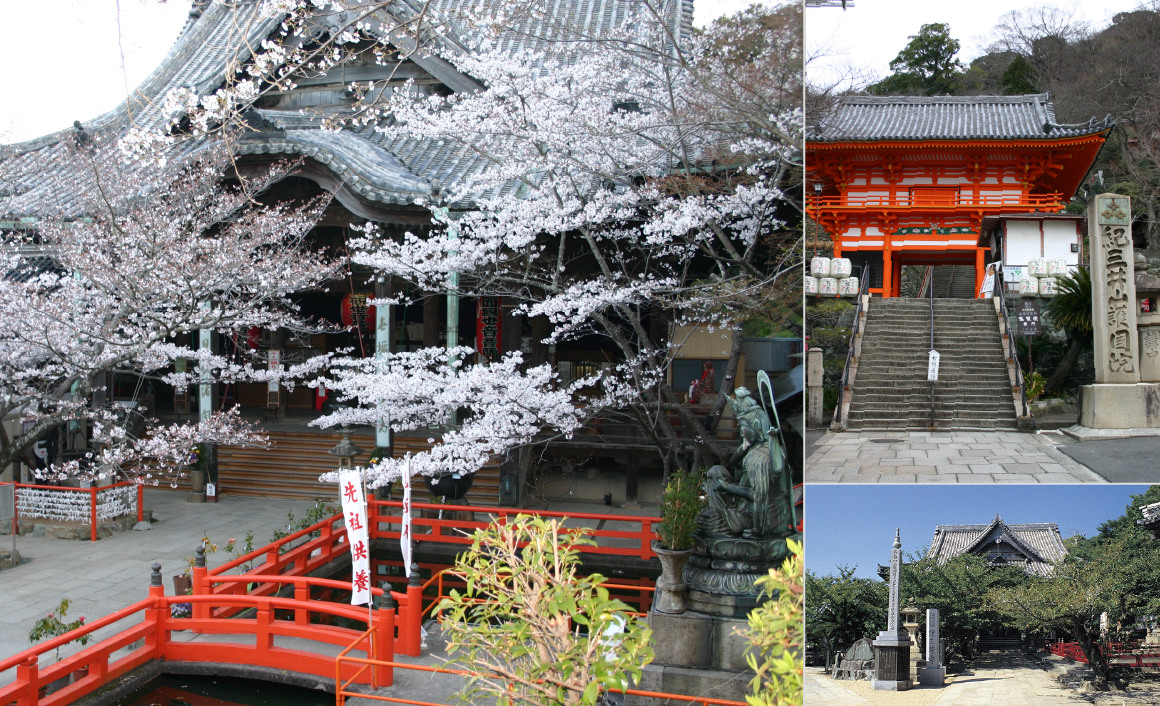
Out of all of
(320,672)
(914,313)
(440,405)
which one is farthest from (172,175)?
(914,313)

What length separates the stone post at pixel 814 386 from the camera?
6.44ft

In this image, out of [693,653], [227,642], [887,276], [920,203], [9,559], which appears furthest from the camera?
[9,559]

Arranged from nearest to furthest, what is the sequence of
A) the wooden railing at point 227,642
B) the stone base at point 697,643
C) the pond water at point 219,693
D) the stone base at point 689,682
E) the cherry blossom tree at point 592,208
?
the stone base at point 689,682 < the stone base at point 697,643 < the wooden railing at point 227,642 < the pond water at point 219,693 < the cherry blossom tree at point 592,208

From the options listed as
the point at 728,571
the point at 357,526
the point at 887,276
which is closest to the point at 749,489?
the point at 728,571

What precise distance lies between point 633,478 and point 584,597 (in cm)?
959

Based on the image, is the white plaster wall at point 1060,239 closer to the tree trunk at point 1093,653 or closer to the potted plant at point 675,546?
the tree trunk at point 1093,653

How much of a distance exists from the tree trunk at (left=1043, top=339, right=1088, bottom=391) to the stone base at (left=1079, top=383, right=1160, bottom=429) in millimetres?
48

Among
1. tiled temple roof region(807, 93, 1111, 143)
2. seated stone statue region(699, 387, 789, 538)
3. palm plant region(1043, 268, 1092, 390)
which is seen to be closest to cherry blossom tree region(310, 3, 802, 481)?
seated stone statue region(699, 387, 789, 538)

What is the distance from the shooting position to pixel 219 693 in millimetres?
7453

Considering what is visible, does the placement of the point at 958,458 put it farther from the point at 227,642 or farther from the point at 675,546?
the point at 227,642

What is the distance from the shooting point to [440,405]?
34.3ft

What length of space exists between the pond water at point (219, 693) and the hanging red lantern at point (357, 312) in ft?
26.1

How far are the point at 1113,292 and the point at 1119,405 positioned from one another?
30 cm

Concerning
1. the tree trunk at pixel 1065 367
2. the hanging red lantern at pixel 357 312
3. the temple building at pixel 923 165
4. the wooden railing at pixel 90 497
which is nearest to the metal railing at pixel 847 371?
the temple building at pixel 923 165
